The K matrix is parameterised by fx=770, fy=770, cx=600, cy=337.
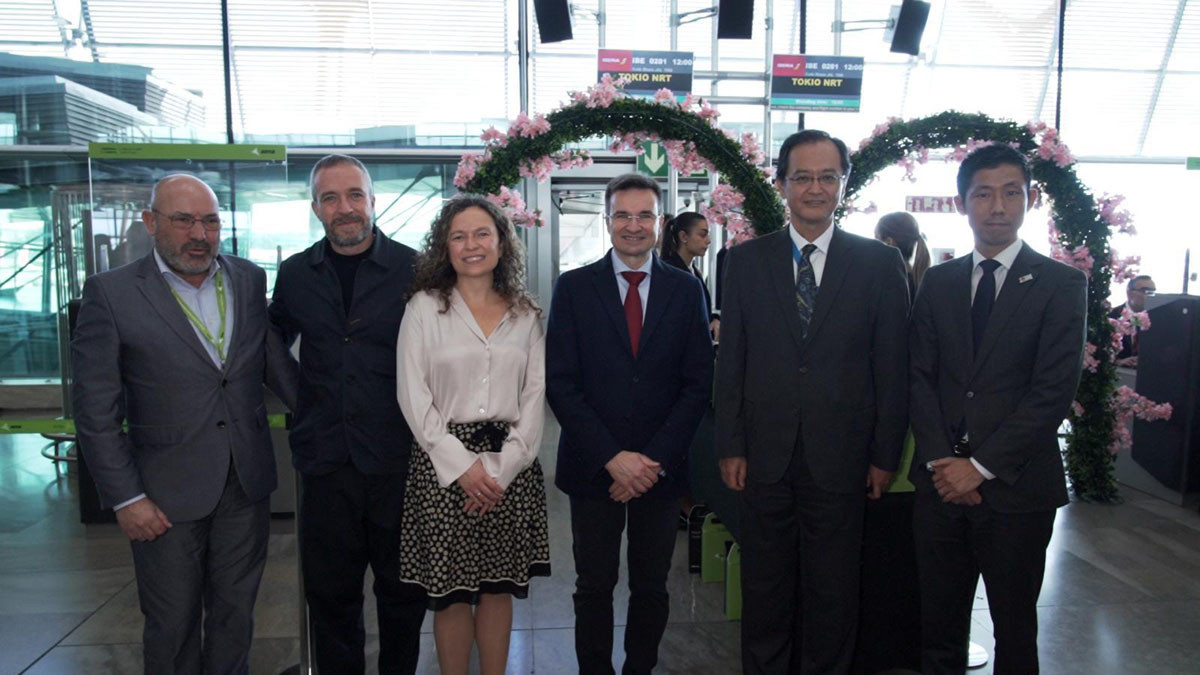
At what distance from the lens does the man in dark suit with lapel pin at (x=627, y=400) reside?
241 centimetres

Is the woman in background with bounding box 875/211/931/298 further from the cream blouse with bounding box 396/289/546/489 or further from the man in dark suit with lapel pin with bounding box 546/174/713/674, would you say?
the cream blouse with bounding box 396/289/546/489

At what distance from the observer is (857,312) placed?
2.22m

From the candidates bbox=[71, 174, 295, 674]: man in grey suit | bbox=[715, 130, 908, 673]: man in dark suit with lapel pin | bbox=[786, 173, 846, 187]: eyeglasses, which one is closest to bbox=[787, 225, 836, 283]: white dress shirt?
bbox=[715, 130, 908, 673]: man in dark suit with lapel pin

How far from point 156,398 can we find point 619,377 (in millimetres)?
1333

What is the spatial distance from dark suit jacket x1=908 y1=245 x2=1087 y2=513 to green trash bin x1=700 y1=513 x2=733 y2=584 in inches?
61.7

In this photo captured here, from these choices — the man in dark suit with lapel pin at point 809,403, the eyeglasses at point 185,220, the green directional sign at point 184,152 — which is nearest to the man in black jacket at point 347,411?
the eyeglasses at point 185,220

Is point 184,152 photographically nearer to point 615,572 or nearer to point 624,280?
point 624,280

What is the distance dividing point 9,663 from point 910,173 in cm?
535

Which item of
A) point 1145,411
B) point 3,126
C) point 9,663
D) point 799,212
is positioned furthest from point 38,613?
point 3,126

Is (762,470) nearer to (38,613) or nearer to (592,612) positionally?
(592,612)

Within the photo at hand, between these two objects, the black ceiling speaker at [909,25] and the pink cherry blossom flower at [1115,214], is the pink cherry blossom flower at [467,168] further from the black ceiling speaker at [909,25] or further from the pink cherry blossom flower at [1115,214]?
the black ceiling speaker at [909,25]

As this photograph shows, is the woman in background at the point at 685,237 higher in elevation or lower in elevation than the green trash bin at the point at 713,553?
higher

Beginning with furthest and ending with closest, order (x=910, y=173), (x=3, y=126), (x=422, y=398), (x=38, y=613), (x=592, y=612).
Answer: (x=3, y=126) → (x=910, y=173) → (x=38, y=613) → (x=592, y=612) → (x=422, y=398)

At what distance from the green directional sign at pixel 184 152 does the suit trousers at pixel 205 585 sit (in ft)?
8.36
